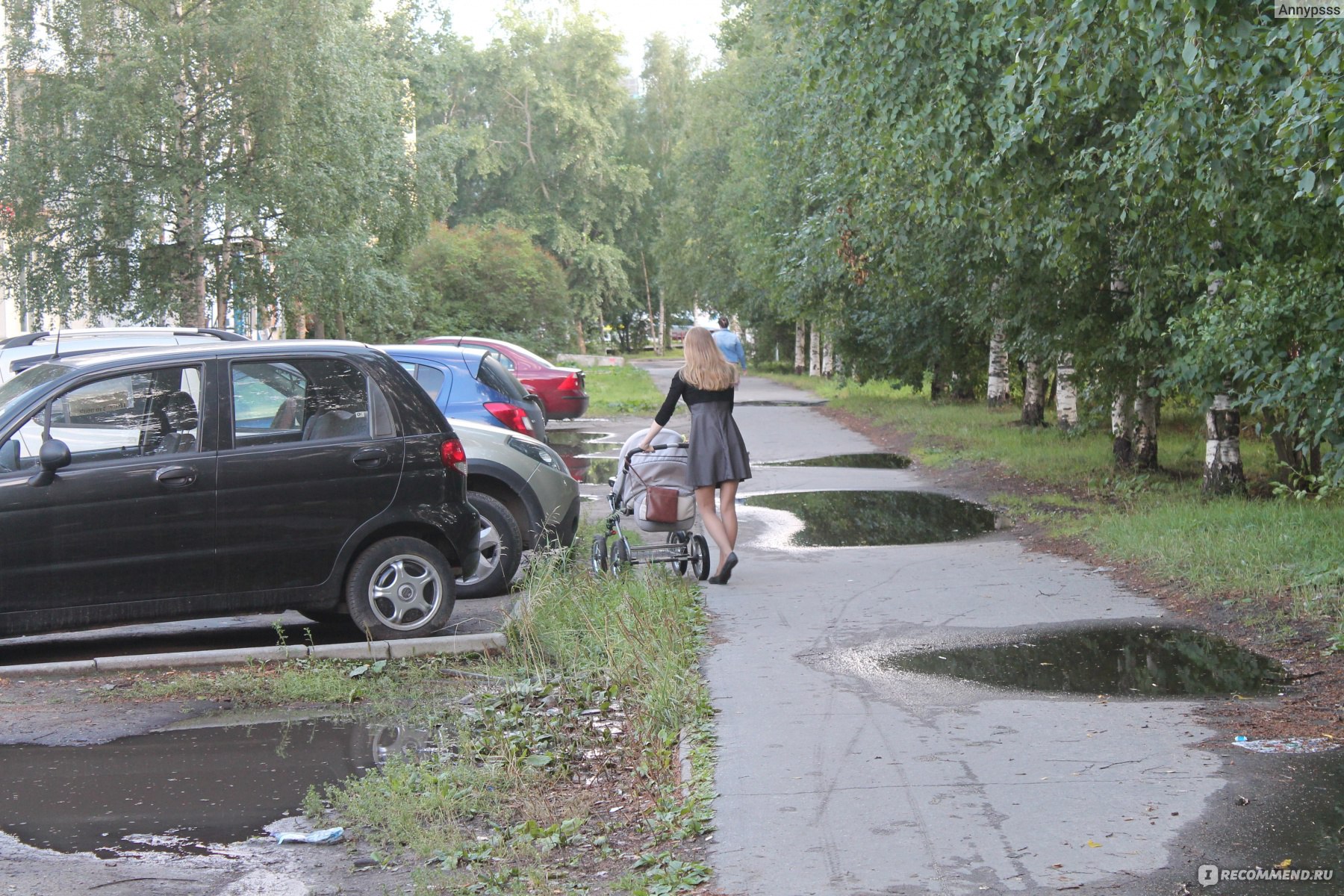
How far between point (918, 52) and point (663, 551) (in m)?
4.99

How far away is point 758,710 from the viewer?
6.52 m

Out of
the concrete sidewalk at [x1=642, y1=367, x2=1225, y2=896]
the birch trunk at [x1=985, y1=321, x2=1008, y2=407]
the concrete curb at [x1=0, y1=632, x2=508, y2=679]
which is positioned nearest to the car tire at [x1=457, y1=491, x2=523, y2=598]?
the concrete sidewalk at [x1=642, y1=367, x2=1225, y2=896]

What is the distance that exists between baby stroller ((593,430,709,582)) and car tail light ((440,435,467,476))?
162 cm

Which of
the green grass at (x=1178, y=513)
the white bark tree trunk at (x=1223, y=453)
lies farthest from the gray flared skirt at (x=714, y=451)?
the white bark tree trunk at (x=1223, y=453)

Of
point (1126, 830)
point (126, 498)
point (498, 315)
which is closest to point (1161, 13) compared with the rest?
point (1126, 830)

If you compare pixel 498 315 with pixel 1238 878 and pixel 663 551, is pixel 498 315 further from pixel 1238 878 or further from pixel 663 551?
pixel 1238 878

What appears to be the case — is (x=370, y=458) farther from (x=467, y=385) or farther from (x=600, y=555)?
(x=467, y=385)

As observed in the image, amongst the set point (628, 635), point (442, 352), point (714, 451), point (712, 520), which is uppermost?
point (442, 352)

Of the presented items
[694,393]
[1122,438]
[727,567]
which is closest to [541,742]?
[727,567]

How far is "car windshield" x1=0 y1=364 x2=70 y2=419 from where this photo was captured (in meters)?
8.72

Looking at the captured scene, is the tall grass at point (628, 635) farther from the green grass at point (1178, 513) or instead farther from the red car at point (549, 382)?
the red car at point (549, 382)

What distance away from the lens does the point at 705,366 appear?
10031mm

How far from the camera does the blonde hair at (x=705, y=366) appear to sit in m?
9.99

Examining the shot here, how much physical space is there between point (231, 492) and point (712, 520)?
3.54 metres
